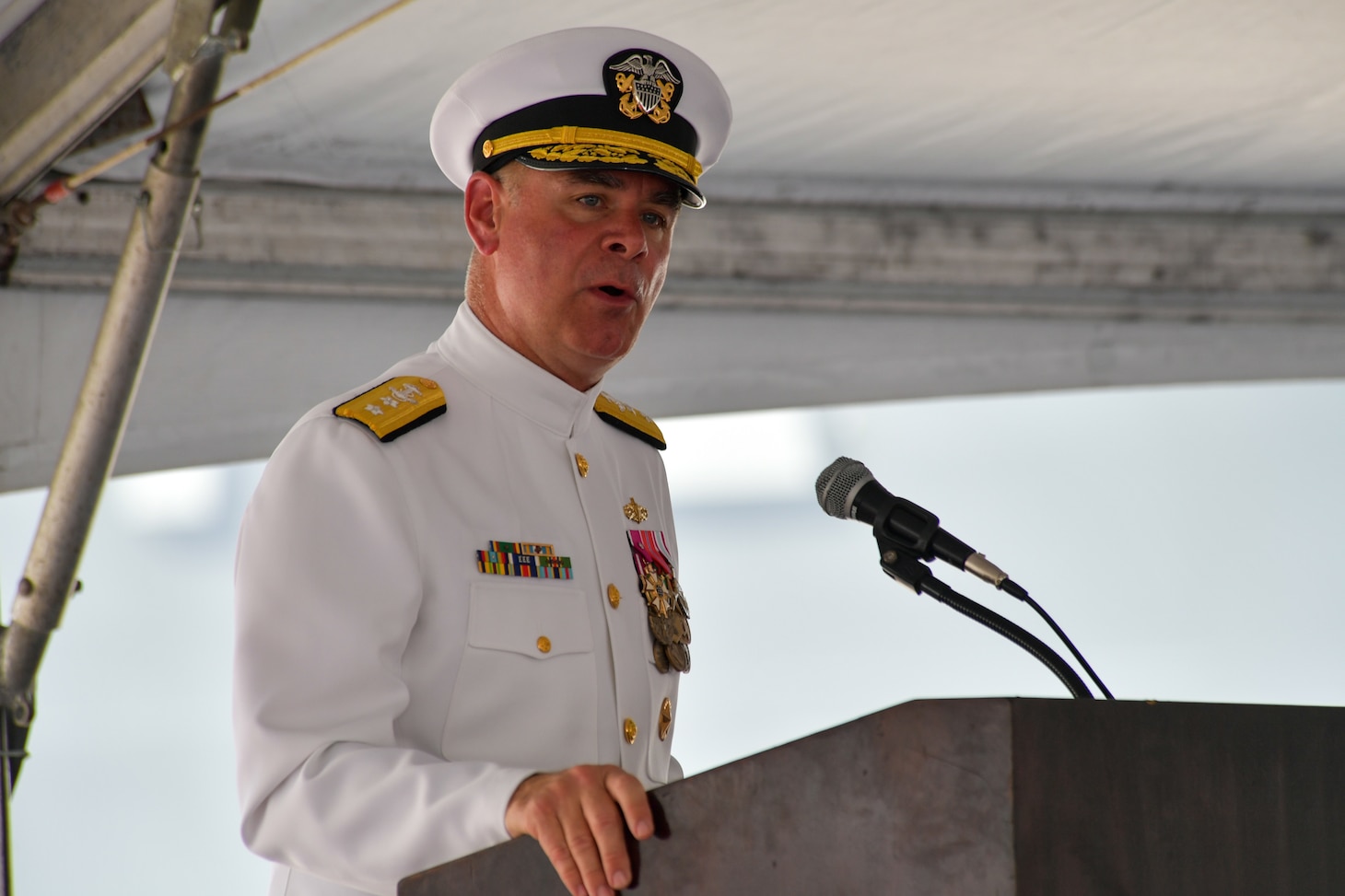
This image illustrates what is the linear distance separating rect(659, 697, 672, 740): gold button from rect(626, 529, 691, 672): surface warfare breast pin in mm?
37

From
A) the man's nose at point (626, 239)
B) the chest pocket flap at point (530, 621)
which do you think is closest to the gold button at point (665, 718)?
the chest pocket flap at point (530, 621)

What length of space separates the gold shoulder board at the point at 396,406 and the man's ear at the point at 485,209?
0.17 meters

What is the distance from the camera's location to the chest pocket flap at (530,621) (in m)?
1.27

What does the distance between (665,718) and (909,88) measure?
6.29ft

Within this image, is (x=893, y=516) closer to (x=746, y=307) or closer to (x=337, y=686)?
(x=337, y=686)

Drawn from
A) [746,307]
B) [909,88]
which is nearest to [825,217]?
[746,307]

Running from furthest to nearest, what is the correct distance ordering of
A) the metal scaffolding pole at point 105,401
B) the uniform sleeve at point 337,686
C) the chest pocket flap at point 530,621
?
1. the metal scaffolding pole at point 105,401
2. the chest pocket flap at point 530,621
3. the uniform sleeve at point 337,686

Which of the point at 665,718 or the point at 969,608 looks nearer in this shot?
the point at 969,608

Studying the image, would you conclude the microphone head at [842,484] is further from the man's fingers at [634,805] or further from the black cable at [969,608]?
the man's fingers at [634,805]

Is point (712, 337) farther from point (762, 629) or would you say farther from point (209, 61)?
point (209, 61)

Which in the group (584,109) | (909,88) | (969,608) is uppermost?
(909,88)

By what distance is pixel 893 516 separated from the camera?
3.88ft

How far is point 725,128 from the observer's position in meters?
1.62

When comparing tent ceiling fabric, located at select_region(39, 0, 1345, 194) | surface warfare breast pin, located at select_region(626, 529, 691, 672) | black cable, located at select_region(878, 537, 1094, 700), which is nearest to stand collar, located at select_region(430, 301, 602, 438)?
surface warfare breast pin, located at select_region(626, 529, 691, 672)
